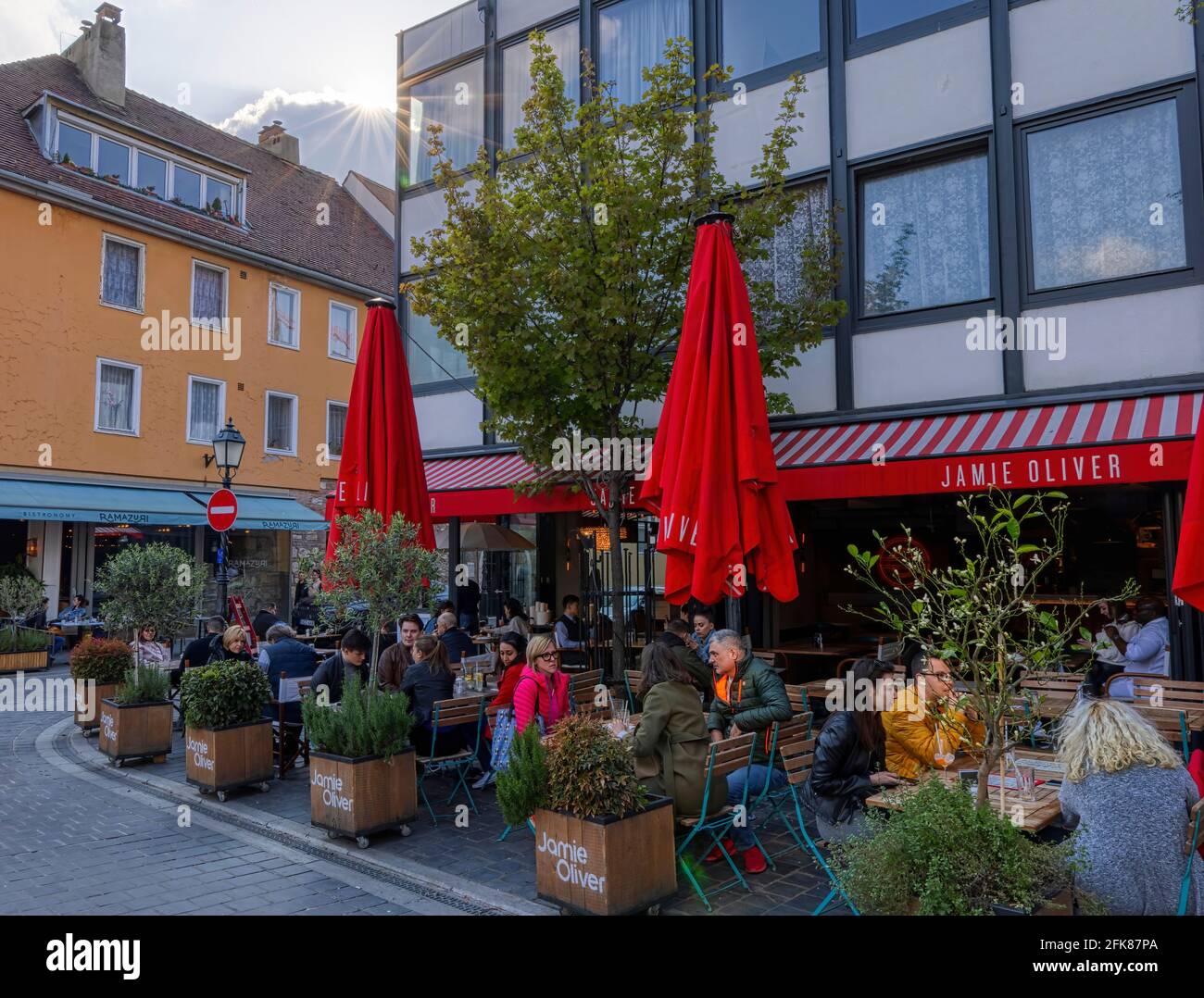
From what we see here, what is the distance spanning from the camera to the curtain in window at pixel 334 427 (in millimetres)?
29672

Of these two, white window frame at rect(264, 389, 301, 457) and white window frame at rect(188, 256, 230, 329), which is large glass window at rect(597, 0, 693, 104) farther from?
white window frame at rect(264, 389, 301, 457)

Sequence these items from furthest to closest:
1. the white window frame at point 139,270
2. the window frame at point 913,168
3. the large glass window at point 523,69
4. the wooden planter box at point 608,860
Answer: the white window frame at point 139,270
the large glass window at point 523,69
the window frame at point 913,168
the wooden planter box at point 608,860

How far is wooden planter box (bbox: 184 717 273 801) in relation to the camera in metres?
7.93

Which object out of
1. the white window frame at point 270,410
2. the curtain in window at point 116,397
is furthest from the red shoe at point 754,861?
the white window frame at point 270,410

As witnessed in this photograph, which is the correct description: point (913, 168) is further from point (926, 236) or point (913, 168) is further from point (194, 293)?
point (194, 293)

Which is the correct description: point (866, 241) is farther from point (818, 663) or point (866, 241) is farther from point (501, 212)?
point (818, 663)

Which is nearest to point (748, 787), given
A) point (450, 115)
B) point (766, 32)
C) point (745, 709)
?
point (745, 709)

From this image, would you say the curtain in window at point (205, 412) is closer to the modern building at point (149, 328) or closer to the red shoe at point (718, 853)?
the modern building at point (149, 328)

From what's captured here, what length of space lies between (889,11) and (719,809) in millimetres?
8944

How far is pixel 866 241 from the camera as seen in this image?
33.1ft

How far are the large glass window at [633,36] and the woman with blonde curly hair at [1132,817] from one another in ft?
33.7

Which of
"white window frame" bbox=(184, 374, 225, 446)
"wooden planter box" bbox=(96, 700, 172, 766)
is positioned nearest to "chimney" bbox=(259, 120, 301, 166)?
"white window frame" bbox=(184, 374, 225, 446)
